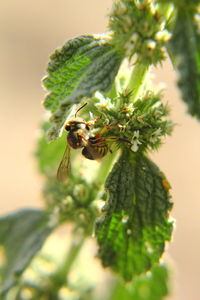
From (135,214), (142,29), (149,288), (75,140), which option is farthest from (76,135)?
(149,288)

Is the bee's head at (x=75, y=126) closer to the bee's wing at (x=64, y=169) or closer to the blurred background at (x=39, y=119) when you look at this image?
the bee's wing at (x=64, y=169)

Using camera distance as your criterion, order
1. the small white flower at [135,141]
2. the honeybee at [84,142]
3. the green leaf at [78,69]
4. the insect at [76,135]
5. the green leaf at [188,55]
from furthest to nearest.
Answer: the insect at [76,135] → the honeybee at [84,142] → the small white flower at [135,141] → the green leaf at [78,69] → the green leaf at [188,55]

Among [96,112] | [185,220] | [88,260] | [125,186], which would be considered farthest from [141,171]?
[185,220]

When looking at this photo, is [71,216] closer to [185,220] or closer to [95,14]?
[185,220]

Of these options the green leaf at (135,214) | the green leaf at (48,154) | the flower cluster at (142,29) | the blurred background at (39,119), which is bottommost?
the green leaf at (135,214)

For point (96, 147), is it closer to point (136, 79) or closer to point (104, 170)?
point (104, 170)

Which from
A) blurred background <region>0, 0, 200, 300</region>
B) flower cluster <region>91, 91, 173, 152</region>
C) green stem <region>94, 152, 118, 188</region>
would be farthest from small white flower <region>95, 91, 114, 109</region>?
blurred background <region>0, 0, 200, 300</region>


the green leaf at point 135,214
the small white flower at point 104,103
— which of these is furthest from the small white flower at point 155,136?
the small white flower at point 104,103
